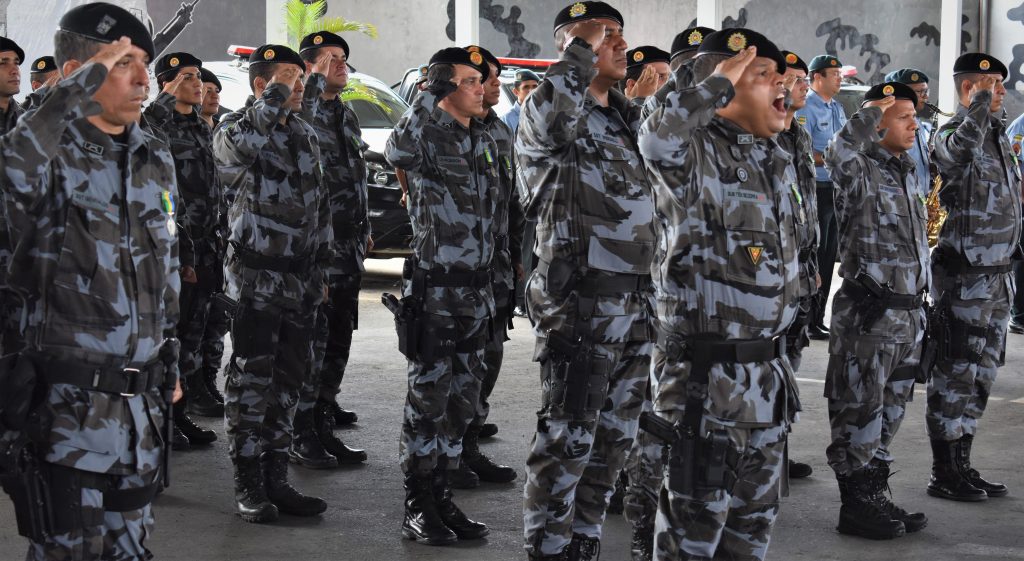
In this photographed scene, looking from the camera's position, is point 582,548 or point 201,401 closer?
point 582,548

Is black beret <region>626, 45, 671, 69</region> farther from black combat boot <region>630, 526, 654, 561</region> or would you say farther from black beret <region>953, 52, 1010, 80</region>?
black combat boot <region>630, 526, 654, 561</region>

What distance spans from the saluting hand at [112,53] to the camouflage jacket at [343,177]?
3.01 meters

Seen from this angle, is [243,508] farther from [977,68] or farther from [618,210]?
[977,68]

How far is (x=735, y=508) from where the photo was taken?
3752 mm

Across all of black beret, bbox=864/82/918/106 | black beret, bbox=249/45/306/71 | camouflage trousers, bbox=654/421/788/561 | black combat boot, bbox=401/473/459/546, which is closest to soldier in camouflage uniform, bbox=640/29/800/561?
camouflage trousers, bbox=654/421/788/561

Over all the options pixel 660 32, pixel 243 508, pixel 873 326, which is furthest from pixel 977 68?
pixel 660 32

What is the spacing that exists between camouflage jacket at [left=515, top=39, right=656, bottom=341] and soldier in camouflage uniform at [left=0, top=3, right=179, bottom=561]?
148cm

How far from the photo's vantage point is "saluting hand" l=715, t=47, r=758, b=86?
3.73m

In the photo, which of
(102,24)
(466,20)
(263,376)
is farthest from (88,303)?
(466,20)

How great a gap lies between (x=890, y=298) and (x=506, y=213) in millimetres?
1670

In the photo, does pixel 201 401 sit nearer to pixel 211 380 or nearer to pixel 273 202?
pixel 211 380

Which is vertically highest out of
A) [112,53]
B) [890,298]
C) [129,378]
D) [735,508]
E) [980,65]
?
[980,65]

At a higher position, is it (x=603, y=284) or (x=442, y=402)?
(x=603, y=284)

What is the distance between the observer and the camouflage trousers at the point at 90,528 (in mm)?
3217
